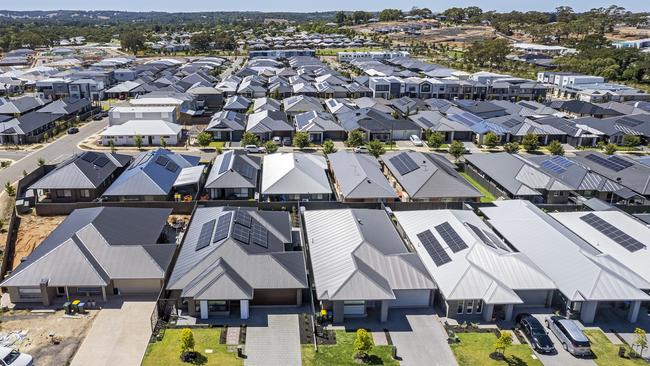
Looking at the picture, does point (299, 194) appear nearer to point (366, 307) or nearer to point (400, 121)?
point (366, 307)

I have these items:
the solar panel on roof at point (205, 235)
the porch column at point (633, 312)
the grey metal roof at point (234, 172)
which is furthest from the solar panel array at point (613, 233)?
the solar panel on roof at point (205, 235)

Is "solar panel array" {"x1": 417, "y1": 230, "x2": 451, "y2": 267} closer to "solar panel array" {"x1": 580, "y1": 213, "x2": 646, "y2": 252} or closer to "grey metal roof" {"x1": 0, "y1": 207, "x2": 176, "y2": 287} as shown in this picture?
"solar panel array" {"x1": 580, "y1": 213, "x2": 646, "y2": 252}

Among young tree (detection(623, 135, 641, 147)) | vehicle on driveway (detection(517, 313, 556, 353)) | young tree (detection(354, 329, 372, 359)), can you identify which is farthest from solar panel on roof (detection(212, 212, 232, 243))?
young tree (detection(623, 135, 641, 147))

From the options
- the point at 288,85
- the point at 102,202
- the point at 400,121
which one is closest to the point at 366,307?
the point at 102,202

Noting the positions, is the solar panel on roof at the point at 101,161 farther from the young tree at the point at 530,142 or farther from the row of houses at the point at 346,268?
the young tree at the point at 530,142

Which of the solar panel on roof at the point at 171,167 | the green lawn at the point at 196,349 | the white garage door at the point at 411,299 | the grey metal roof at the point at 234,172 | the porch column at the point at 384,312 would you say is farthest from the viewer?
the solar panel on roof at the point at 171,167

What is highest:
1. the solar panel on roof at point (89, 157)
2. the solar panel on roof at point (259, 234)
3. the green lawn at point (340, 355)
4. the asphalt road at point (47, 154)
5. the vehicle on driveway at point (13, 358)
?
the solar panel on roof at point (89, 157)
